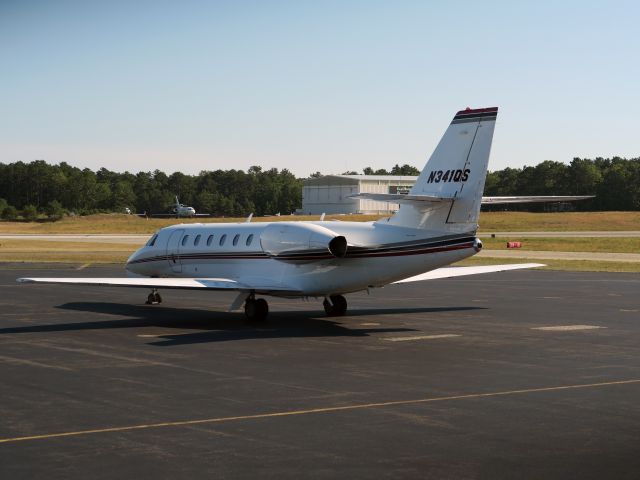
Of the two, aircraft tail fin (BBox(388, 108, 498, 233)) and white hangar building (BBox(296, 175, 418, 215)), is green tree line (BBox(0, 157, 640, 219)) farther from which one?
aircraft tail fin (BBox(388, 108, 498, 233))

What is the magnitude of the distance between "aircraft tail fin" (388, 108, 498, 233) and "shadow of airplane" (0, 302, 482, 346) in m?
3.00

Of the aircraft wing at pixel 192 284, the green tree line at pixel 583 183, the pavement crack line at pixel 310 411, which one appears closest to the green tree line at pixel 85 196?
the green tree line at pixel 583 183

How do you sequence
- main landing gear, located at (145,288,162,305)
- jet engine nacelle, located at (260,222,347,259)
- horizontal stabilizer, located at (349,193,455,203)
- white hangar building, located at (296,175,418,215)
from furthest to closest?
white hangar building, located at (296,175,418,215), main landing gear, located at (145,288,162,305), jet engine nacelle, located at (260,222,347,259), horizontal stabilizer, located at (349,193,455,203)

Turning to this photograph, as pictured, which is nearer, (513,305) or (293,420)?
(293,420)

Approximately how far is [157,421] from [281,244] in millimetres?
13442

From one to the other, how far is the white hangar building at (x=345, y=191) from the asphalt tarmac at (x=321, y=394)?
11428 centimetres

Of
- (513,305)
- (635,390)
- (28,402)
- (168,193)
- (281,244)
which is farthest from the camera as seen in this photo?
(168,193)

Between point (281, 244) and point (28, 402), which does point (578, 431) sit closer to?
point (28, 402)

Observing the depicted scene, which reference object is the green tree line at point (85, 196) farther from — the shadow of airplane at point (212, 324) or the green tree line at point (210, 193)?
the shadow of airplane at point (212, 324)

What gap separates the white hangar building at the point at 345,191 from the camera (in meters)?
145

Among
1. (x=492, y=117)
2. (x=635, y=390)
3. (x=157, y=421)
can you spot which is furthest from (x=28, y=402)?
(x=492, y=117)

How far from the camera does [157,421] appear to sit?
1321cm

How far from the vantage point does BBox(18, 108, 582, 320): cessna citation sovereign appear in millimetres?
24141

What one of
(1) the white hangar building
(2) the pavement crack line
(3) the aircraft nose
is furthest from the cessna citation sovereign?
(1) the white hangar building
